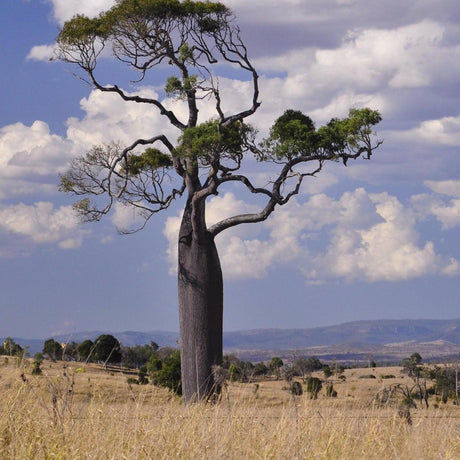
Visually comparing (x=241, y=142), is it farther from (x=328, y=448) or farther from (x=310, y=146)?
(x=328, y=448)

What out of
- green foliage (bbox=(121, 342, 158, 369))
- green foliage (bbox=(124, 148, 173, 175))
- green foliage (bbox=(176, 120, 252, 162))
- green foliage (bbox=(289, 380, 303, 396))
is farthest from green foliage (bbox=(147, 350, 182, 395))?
green foliage (bbox=(121, 342, 158, 369))

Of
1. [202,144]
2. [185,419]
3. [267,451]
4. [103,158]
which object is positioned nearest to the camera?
[267,451]

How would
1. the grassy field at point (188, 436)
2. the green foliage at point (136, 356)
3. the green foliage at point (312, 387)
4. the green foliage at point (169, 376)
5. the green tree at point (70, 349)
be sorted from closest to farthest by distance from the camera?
the grassy field at point (188, 436)
the green tree at point (70, 349)
the green foliage at point (312, 387)
the green foliage at point (169, 376)
the green foliage at point (136, 356)

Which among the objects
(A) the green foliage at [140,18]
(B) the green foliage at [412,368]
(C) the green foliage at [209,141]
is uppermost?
(A) the green foliage at [140,18]

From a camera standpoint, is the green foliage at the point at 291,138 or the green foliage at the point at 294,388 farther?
the green foliage at the point at 291,138

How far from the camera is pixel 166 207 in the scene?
16188mm

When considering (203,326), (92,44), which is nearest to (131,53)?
(92,44)

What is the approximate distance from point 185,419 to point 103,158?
31.3 ft

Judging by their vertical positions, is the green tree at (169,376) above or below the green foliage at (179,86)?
below

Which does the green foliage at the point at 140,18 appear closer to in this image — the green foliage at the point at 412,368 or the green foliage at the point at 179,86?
the green foliage at the point at 179,86

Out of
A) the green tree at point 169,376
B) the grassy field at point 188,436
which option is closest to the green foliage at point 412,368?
the green tree at point 169,376

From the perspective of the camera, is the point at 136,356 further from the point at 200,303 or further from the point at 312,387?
the point at 200,303

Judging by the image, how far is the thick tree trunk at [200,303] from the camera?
47.5 ft

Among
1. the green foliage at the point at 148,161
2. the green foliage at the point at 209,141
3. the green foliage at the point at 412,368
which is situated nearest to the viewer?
the green foliage at the point at 209,141
